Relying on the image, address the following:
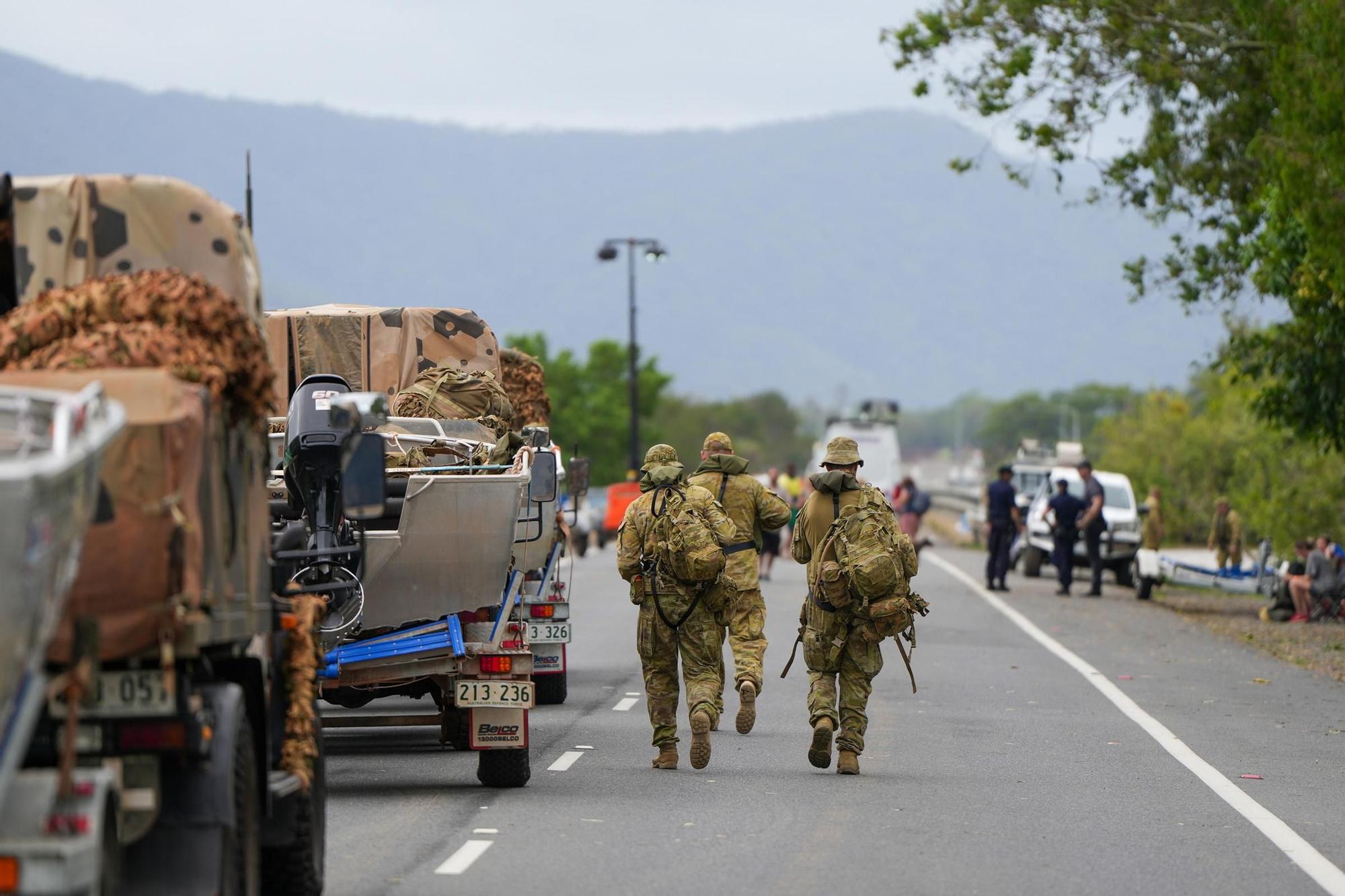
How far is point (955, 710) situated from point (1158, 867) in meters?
6.63

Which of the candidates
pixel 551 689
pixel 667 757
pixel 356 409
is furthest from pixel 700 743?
pixel 356 409

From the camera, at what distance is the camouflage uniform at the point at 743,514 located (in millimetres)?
12922

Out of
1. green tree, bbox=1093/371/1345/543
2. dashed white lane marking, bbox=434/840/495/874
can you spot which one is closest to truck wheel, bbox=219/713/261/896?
dashed white lane marking, bbox=434/840/495/874

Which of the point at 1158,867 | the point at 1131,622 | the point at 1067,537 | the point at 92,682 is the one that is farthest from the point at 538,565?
the point at 1067,537

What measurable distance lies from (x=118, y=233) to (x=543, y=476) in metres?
5.77

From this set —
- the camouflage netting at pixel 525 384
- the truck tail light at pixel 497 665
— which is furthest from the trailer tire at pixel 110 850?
the camouflage netting at pixel 525 384

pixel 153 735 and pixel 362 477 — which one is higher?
pixel 362 477

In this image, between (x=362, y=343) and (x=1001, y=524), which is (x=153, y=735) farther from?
(x=1001, y=524)

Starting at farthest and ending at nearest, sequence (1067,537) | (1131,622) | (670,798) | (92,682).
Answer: (1067,537)
(1131,622)
(670,798)
(92,682)

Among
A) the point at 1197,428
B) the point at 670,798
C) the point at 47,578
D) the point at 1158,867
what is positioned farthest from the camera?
the point at 1197,428

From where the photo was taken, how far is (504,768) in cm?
1112

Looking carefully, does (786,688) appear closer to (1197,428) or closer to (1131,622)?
(1131,622)

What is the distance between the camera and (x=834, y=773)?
11.9m

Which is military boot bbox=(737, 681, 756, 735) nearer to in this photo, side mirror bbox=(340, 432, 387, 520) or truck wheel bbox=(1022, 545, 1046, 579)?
side mirror bbox=(340, 432, 387, 520)
